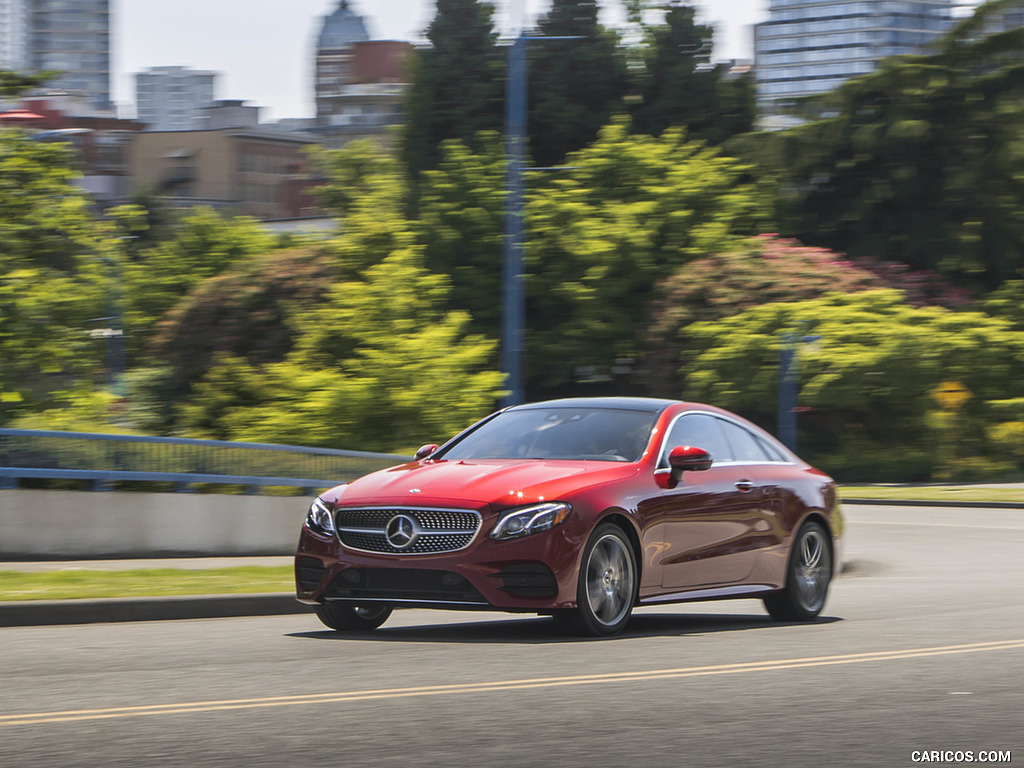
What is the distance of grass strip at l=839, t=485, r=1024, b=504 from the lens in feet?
113

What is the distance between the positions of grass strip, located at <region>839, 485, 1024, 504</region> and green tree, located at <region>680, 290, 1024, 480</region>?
136 inches

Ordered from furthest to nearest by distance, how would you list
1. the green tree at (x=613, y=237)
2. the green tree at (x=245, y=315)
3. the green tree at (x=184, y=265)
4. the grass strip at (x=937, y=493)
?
1. the green tree at (x=184, y=265)
2. the green tree at (x=613, y=237)
3. the green tree at (x=245, y=315)
4. the grass strip at (x=937, y=493)

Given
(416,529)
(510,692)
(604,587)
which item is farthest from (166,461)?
(510,692)

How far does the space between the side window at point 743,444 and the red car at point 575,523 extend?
1 cm

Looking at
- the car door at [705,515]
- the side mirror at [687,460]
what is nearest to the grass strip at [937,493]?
the car door at [705,515]

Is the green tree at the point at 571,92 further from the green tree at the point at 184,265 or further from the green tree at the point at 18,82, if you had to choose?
the green tree at the point at 18,82

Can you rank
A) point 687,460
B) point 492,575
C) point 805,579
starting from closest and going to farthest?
point 492,575
point 687,460
point 805,579

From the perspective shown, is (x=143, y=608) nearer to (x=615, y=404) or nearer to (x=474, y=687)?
(x=615, y=404)

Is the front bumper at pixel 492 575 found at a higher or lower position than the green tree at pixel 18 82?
lower

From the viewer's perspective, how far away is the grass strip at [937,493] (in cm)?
3457

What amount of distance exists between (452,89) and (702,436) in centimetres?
4685

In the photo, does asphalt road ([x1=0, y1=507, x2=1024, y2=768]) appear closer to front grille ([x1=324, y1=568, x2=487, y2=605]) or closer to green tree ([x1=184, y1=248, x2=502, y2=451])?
front grille ([x1=324, y1=568, x2=487, y2=605])

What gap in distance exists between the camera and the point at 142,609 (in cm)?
1124

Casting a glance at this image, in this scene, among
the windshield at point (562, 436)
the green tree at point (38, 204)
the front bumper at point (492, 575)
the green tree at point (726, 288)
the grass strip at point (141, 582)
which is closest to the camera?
the front bumper at point (492, 575)
